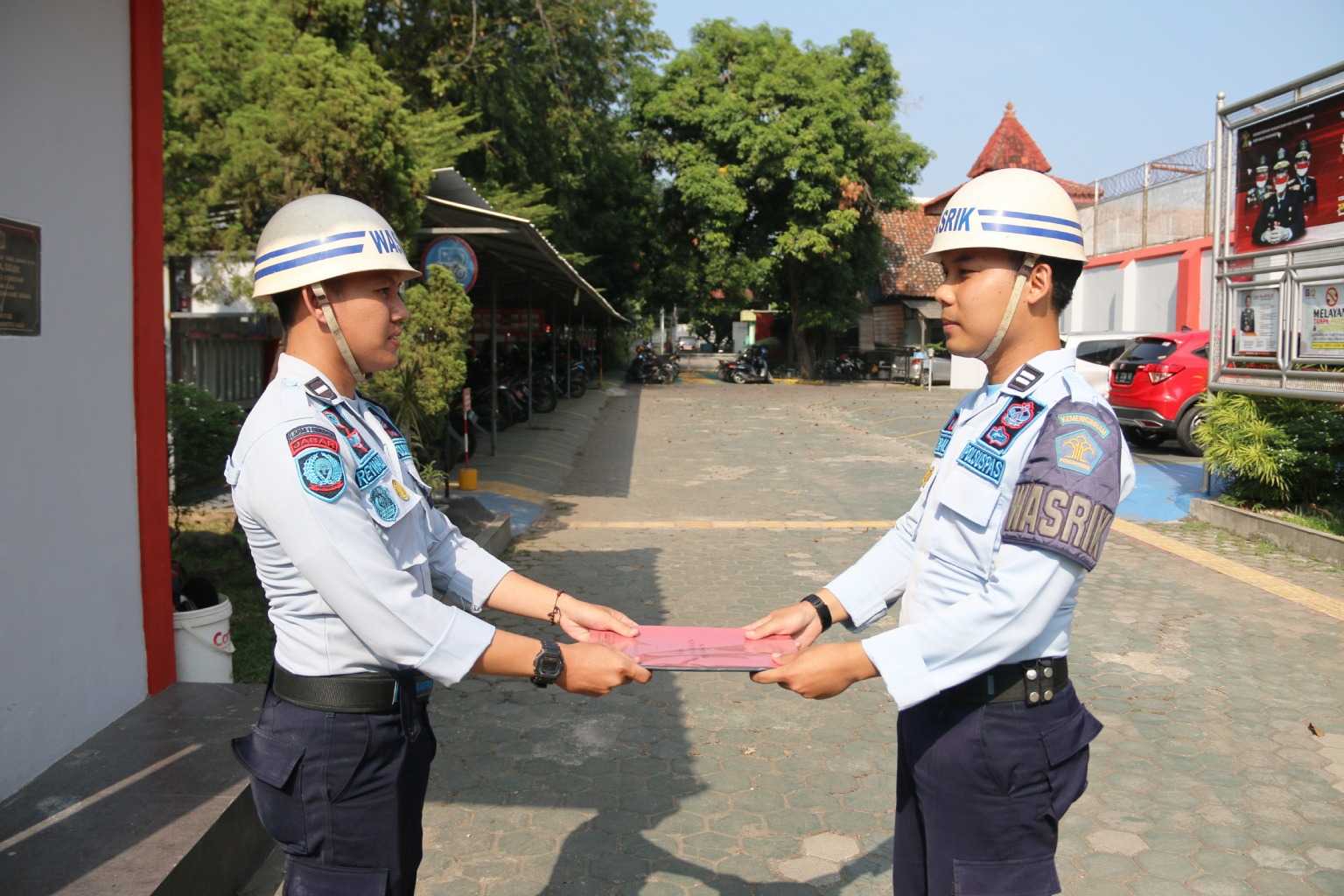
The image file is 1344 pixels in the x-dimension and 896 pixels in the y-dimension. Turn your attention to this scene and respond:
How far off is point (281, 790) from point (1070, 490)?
5.39ft

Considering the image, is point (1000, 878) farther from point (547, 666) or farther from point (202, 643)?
point (202, 643)

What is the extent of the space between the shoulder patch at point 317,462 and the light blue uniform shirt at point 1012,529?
110cm

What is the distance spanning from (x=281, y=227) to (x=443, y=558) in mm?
866

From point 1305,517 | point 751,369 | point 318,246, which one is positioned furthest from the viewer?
point 751,369

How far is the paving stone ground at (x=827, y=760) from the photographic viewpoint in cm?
352

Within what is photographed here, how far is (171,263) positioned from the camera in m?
8.62

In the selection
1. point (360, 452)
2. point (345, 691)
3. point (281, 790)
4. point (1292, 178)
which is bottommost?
point (281, 790)

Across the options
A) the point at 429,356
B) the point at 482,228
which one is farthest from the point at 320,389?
the point at 482,228

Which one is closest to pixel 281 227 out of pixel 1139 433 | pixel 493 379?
pixel 493 379

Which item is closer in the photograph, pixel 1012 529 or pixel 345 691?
pixel 1012 529

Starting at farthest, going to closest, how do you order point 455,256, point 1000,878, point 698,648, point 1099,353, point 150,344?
point 1099,353
point 455,256
point 150,344
point 698,648
point 1000,878

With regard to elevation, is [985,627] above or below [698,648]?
above

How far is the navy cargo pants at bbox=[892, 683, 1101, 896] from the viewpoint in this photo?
6.82 ft

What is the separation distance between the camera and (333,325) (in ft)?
7.33
